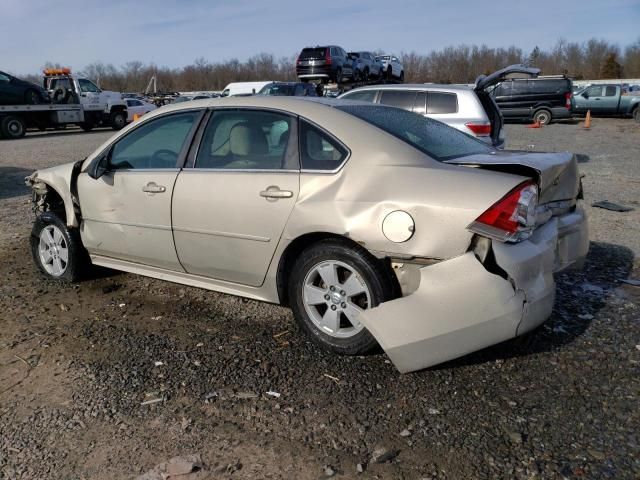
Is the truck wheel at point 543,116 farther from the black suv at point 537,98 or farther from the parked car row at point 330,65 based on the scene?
the parked car row at point 330,65

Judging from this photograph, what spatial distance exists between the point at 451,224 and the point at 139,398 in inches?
75.5

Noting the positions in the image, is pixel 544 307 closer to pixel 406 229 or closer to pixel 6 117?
pixel 406 229

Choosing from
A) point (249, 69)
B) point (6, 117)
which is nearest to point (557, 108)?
point (6, 117)

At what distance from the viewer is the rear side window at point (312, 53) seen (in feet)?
78.5

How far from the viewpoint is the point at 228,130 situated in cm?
398

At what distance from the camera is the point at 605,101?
2759cm

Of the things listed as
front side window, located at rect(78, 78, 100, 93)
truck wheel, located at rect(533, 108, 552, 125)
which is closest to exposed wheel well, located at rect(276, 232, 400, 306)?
truck wheel, located at rect(533, 108, 552, 125)

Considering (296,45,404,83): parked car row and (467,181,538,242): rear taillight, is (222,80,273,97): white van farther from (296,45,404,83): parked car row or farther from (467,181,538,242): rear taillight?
(467,181,538,242): rear taillight

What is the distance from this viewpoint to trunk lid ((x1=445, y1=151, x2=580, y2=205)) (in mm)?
3125

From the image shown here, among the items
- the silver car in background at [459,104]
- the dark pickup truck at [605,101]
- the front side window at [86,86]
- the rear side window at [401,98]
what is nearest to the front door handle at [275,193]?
the silver car in background at [459,104]

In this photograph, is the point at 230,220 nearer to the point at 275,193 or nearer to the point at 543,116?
the point at 275,193

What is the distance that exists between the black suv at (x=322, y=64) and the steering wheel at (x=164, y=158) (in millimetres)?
20741

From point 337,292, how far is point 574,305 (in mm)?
1961

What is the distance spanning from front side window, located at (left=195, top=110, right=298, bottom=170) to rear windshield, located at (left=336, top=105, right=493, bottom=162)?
456mm
